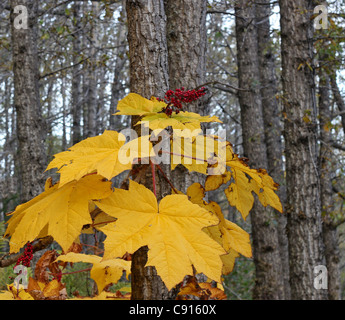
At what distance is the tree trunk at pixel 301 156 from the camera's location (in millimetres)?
3766

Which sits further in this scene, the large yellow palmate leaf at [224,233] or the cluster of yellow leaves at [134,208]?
the large yellow palmate leaf at [224,233]

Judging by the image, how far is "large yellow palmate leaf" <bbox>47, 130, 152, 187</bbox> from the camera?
2.58 ft

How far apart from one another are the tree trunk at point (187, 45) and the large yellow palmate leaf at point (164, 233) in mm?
1312

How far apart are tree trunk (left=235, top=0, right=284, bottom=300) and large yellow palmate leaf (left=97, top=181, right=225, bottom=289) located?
5179mm

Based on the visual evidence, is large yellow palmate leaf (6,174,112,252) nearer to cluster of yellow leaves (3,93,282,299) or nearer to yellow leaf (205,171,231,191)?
cluster of yellow leaves (3,93,282,299)

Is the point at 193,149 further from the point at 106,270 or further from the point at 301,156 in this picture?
the point at 301,156

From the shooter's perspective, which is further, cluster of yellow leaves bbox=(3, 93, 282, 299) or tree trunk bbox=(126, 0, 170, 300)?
tree trunk bbox=(126, 0, 170, 300)

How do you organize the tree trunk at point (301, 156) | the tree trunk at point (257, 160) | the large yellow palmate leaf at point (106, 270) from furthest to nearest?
the tree trunk at point (257, 160)
the tree trunk at point (301, 156)
the large yellow palmate leaf at point (106, 270)

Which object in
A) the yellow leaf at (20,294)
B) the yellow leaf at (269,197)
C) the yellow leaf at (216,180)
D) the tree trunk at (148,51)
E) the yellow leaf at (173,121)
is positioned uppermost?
the tree trunk at (148,51)

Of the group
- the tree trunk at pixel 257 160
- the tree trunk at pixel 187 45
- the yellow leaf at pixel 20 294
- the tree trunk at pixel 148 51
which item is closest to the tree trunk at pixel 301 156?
the tree trunk at pixel 257 160

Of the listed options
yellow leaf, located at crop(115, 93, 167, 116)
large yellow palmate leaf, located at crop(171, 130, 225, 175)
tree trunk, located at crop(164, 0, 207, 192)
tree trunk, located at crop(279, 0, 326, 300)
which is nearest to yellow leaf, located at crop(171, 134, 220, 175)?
large yellow palmate leaf, located at crop(171, 130, 225, 175)

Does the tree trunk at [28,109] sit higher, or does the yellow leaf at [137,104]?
the tree trunk at [28,109]

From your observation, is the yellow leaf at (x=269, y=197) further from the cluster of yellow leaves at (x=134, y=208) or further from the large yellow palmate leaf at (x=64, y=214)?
the large yellow palmate leaf at (x=64, y=214)
